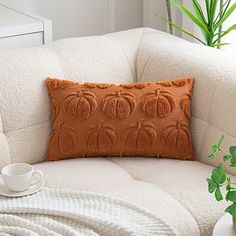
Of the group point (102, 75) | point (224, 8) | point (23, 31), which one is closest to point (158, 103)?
point (102, 75)

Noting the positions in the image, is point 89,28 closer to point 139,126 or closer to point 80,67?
point 80,67

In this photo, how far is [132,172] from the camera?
246 cm

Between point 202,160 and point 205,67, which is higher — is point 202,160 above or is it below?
below

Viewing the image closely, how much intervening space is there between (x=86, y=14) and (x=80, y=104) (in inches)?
50.7

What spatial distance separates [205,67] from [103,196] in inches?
27.6

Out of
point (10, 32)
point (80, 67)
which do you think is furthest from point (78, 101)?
point (10, 32)

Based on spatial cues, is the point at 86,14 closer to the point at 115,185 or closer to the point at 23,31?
the point at 23,31

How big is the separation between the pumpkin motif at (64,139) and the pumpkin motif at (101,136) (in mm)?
58

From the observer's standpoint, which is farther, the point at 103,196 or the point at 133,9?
the point at 133,9

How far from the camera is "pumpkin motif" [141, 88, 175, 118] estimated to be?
249cm

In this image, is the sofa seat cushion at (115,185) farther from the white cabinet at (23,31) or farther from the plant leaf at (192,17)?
the plant leaf at (192,17)

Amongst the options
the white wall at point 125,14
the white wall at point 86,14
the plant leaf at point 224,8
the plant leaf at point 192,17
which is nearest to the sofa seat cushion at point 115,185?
the plant leaf at point 192,17

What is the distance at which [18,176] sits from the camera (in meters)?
2.21

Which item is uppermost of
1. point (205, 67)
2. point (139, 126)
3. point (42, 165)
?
point (205, 67)
